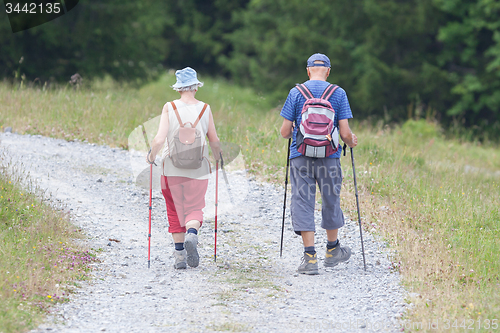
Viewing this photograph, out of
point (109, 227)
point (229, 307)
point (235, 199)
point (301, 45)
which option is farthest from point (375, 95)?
point (229, 307)

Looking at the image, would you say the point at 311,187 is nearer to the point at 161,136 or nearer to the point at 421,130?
the point at 161,136

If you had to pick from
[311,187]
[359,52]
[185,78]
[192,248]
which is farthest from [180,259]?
[359,52]

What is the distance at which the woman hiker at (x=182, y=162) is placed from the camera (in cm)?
502

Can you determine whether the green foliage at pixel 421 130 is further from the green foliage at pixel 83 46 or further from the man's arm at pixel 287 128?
the man's arm at pixel 287 128

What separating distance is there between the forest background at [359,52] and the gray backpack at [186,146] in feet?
34.5

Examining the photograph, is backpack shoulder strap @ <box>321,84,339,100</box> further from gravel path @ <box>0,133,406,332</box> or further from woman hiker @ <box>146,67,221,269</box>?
gravel path @ <box>0,133,406,332</box>

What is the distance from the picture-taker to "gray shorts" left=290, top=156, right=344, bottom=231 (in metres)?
5.12

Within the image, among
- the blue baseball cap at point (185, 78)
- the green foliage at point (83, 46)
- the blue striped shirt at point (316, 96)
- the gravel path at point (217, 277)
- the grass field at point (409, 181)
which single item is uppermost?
the green foliage at point (83, 46)

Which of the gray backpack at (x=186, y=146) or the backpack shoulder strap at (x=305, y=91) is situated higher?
the backpack shoulder strap at (x=305, y=91)

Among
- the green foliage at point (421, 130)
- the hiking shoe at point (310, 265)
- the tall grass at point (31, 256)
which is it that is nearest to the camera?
the tall grass at point (31, 256)

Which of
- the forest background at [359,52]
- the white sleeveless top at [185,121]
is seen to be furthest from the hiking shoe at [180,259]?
the forest background at [359,52]

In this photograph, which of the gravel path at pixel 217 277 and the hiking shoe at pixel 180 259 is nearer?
the gravel path at pixel 217 277

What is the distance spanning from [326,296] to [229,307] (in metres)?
0.94

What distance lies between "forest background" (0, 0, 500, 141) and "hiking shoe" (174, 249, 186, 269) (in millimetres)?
10483
